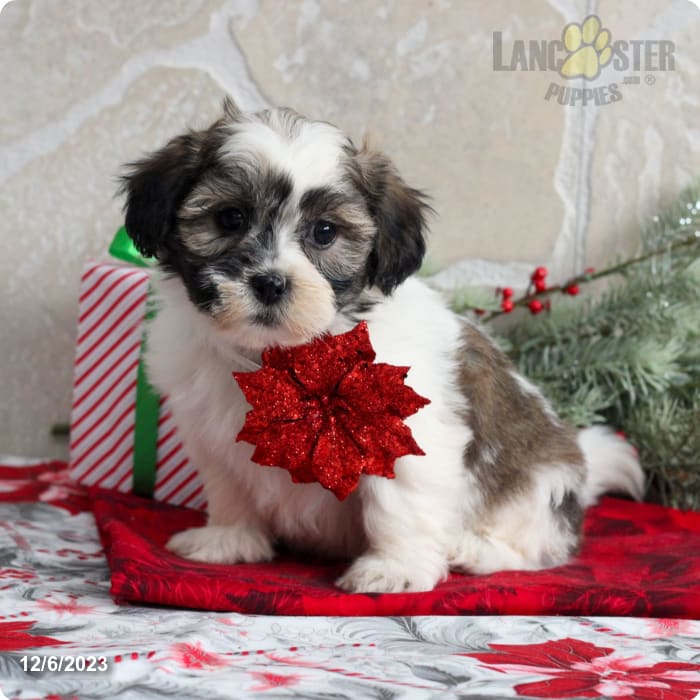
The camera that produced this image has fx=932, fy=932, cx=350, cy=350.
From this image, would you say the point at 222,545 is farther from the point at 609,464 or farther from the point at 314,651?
the point at 609,464

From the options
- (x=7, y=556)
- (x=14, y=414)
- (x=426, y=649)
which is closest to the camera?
(x=426, y=649)

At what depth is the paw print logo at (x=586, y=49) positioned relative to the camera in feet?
10.9

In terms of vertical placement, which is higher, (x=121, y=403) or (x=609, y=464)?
(x=121, y=403)

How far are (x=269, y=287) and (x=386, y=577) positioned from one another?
2.41ft

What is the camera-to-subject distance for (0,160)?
3328 mm

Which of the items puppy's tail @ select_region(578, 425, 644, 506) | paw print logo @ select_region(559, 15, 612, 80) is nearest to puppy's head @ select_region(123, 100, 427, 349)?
puppy's tail @ select_region(578, 425, 644, 506)

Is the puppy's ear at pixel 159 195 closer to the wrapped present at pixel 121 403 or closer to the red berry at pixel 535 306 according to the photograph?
the wrapped present at pixel 121 403

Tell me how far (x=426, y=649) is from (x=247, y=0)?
2394 millimetres

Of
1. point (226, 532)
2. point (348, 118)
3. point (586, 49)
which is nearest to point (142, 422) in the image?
point (226, 532)

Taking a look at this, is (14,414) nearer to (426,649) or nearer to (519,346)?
(519,346)

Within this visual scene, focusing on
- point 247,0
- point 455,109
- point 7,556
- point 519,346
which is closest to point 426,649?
point 7,556

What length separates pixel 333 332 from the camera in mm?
2156

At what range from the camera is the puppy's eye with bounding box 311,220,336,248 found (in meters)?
2.04

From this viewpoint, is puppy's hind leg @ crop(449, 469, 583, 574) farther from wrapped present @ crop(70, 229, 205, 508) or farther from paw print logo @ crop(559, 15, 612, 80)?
paw print logo @ crop(559, 15, 612, 80)
